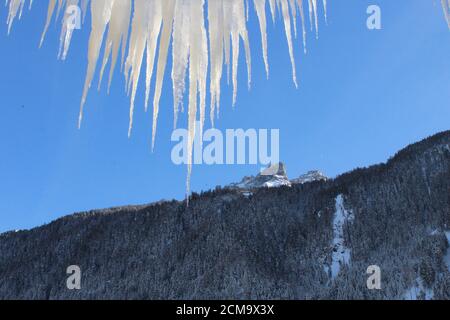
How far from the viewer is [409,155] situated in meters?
58.0

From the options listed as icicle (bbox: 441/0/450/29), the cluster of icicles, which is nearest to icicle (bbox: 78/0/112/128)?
the cluster of icicles

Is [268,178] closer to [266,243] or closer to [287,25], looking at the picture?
[266,243]

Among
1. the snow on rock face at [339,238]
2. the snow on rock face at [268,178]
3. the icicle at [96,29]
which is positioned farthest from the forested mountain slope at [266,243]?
the snow on rock face at [268,178]

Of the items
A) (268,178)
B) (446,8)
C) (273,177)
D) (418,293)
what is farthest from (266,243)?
(273,177)

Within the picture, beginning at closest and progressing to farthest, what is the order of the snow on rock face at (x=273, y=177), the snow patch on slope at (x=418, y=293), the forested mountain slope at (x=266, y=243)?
the snow patch on slope at (x=418, y=293) → the forested mountain slope at (x=266, y=243) → the snow on rock face at (x=273, y=177)

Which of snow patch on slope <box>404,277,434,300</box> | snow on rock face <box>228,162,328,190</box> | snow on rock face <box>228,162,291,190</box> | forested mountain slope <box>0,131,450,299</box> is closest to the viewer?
snow patch on slope <box>404,277,434,300</box>

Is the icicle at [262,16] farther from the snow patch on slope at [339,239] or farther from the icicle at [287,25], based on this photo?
the snow patch on slope at [339,239]

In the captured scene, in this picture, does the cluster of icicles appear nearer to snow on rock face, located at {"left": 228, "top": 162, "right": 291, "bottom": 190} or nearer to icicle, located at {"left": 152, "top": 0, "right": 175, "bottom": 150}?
icicle, located at {"left": 152, "top": 0, "right": 175, "bottom": 150}

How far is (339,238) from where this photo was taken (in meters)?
52.8

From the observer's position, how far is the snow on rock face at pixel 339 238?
161 feet

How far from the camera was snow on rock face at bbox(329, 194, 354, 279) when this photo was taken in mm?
49125

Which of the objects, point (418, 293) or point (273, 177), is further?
point (273, 177)
